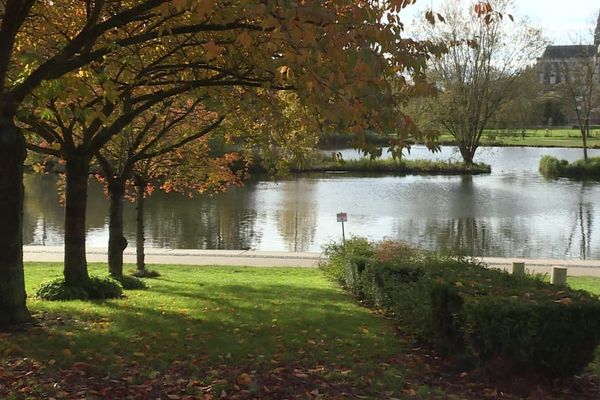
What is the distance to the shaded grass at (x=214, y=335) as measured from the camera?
217 inches

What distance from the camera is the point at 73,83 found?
6785 mm

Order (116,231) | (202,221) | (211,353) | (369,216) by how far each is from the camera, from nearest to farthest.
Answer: (211,353)
(116,231)
(202,221)
(369,216)

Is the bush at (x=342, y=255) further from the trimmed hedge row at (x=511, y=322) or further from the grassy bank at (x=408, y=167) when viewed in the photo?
the grassy bank at (x=408, y=167)

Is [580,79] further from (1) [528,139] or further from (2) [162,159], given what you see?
(2) [162,159]

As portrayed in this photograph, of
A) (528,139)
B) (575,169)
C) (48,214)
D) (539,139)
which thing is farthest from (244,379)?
(539,139)

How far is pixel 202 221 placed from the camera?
28.0m

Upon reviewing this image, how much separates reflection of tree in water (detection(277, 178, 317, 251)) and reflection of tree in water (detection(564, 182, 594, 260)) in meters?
9.53

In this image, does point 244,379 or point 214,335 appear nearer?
point 244,379

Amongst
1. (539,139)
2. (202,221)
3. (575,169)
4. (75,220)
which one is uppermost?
(539,139)

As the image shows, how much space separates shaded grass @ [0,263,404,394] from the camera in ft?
18.1

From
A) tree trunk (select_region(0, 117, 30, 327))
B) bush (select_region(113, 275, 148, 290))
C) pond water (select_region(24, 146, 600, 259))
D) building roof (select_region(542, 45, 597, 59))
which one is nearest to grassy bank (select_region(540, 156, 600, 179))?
pond water (select_region(24, 146, 600, 259))

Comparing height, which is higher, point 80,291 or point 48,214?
point 48,214

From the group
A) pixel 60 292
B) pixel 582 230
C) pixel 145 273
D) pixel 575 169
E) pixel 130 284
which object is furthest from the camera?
pixel 575 169

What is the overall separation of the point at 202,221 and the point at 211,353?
22.4m
